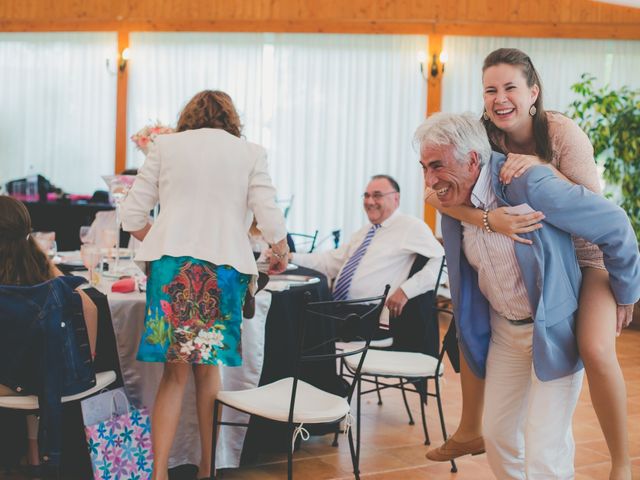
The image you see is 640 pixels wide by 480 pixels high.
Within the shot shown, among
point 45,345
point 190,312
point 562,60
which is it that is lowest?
point 45,345

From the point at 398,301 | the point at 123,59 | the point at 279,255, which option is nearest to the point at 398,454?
the point at 398,301

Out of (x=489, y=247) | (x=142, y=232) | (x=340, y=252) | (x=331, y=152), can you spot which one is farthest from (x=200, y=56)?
(x=489, y=247)

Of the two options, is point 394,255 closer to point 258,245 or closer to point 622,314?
point 258,245

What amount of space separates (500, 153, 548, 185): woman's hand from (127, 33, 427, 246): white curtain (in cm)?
684

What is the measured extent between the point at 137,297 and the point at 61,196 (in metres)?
5.76

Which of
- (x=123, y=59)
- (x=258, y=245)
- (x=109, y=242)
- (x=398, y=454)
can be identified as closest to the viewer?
(x=398, y=454)

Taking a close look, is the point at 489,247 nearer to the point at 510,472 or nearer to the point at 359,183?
the point at 510,472

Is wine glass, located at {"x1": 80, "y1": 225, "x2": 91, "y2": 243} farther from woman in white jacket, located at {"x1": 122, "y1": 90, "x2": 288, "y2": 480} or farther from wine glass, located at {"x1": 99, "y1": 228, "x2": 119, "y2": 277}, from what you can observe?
woman in white jacket, located at {"x1": 122, "y1": 90, "x2": 288, "y2": 480}

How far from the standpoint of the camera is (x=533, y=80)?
97.0 inches

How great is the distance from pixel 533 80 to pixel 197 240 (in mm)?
1318

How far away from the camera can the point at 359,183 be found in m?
9.11

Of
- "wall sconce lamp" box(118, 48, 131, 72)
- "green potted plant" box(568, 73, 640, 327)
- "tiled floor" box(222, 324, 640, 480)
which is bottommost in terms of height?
"tiled floor" box(222, 324, 640, 480)

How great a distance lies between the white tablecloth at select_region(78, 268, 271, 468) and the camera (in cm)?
332

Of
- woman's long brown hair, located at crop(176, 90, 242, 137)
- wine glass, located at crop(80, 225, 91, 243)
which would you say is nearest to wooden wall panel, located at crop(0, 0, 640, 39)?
wine glass, located at crop(80, 225, 91, 243)
